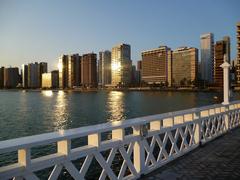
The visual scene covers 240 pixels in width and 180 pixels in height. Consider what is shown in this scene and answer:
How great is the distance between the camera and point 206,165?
795 centimetres

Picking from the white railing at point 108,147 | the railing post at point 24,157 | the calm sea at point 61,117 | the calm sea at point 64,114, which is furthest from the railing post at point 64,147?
the calm sea at point 64,114

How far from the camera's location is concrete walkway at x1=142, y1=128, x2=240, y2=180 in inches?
275

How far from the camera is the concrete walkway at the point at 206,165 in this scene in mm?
6992

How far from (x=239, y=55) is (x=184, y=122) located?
138 metres

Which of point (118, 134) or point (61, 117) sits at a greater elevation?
point (118, 134)

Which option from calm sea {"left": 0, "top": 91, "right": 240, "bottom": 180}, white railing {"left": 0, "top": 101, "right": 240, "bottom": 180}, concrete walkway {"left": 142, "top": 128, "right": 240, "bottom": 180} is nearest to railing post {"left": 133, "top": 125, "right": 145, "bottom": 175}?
white railing {"left": 0, "top": 101, "right": 240, "bottom": 180}

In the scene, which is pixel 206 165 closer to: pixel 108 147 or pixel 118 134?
pixel 118 134

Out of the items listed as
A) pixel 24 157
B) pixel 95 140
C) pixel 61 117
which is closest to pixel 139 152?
pixel 95 140

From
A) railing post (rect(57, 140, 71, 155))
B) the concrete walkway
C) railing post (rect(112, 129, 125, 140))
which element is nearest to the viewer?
railing post (rect(57, 140, 71, 155))

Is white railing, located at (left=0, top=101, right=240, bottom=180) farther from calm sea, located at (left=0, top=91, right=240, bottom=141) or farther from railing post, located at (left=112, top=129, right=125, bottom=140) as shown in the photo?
calm sea, located at (left=0, top=91, right=240, bottom=141)

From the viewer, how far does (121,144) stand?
6055mm

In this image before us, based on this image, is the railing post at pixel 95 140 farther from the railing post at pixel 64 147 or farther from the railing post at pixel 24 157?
the railing post at pixel 24 157

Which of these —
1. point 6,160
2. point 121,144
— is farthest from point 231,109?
point 6,160

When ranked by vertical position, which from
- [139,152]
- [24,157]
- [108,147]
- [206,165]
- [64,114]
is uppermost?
[24,157]
